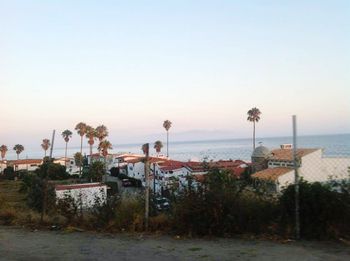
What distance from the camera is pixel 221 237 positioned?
8.42 metres

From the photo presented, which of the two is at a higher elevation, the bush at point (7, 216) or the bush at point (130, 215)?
the bush at point (130, 215)

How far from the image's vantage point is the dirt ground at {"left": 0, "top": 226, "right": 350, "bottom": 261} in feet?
23.4

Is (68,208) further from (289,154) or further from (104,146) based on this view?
→ (104,146)

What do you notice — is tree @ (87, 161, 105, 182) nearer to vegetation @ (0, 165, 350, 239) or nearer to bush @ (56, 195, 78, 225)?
bush @ (56, 195, 78, 225)

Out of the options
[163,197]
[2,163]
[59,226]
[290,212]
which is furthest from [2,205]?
[2,163]

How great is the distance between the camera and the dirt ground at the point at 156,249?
7.13 meters

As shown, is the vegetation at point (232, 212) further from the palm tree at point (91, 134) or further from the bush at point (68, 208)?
the palm tree at point (91, 134)

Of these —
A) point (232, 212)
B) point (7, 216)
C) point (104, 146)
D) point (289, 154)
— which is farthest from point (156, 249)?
point (104, 146)

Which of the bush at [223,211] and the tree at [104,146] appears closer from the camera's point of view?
the bush at [223,211]

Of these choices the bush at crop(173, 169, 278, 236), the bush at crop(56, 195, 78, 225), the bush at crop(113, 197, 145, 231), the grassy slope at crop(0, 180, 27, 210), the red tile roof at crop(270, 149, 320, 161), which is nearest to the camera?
the bush at crop(173, 169, 278, 236)

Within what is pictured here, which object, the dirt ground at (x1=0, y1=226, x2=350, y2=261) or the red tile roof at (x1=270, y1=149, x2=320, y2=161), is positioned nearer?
the dirt ground at (x1=0, y1=226, x2=350, y2=261)

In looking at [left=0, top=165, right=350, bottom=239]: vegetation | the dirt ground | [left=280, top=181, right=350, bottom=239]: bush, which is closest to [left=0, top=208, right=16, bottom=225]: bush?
[left=0, top=165, right=350, bottom=239]: vegetation

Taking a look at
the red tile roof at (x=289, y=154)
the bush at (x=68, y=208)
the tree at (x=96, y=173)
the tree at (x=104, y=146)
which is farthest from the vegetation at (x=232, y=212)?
the tree at (x=104, y=146)

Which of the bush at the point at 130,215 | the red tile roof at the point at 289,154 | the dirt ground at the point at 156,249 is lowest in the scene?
the dirt ground at the point at 156,249
